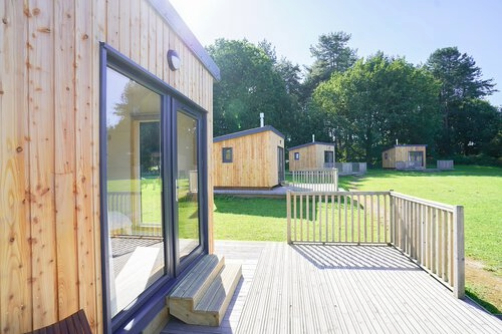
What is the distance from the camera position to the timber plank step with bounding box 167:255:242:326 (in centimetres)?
242

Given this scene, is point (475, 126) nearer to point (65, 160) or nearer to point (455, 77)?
point (455, 77)

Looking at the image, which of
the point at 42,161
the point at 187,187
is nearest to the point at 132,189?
the point at 187,187

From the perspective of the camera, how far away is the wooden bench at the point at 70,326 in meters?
1.27

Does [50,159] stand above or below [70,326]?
above

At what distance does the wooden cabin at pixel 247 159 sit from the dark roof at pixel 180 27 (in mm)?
7713

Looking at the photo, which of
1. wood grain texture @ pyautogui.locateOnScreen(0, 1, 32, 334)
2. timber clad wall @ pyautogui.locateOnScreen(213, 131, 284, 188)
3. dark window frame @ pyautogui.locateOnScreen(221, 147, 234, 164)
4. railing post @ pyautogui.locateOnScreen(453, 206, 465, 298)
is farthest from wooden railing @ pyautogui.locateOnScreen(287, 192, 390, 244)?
dark window frame @ pyautogui.locateOnScreen(221, 147, 234, 164)

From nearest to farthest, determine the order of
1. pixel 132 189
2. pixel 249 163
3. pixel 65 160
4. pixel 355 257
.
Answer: pixel 65 160, pixel 132 189, pixel 355 257, pixel 249 163

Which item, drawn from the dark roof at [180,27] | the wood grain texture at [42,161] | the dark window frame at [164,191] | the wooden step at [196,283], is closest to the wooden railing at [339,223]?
the wooden step at [196,283]

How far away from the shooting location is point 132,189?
248 cm

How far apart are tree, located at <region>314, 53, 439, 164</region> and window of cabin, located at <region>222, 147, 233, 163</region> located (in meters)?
21.2

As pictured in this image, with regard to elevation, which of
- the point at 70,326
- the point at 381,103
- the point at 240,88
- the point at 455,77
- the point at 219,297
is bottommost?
the point at 219,297

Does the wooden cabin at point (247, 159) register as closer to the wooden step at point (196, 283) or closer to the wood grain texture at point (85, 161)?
the wooden step at point (196, 283)

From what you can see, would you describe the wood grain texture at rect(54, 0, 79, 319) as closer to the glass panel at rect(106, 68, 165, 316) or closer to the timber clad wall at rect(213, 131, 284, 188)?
the glass panel at rect(106, 68, 165, 316)

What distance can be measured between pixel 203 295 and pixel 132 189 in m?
1.18
